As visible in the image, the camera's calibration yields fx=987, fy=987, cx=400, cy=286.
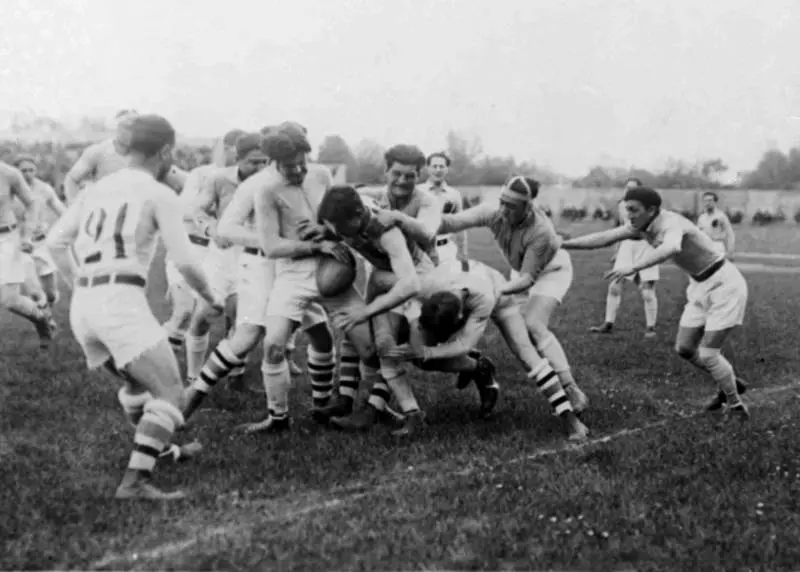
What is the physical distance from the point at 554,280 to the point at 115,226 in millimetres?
4107

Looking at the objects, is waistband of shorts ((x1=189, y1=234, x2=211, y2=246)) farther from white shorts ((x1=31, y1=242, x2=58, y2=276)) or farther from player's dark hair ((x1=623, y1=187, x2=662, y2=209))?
white shorts ((x1=31, y1=242, x2=58, y2=276))

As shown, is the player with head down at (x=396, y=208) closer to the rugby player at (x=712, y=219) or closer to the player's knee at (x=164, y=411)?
the player's knee at (x=164, y=411)

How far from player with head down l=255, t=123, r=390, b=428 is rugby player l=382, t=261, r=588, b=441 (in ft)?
1.44

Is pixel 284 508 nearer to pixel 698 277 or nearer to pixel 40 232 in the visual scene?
pixel 698 277

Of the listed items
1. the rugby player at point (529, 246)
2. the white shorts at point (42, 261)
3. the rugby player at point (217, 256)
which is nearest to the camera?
the rugby player at point (529, 246)

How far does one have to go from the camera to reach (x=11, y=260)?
11.3m

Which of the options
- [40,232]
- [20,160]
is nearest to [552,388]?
[40,232]

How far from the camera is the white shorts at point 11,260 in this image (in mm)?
11219

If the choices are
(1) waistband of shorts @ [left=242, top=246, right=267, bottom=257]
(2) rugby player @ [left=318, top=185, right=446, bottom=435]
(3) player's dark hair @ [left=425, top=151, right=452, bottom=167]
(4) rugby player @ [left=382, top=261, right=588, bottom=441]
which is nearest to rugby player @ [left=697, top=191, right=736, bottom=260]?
(3) player's dark hair @ [left=425, top=151, right=452, bottom=167]

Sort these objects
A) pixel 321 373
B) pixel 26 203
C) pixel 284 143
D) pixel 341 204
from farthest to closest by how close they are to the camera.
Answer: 1. pixel 26 203
2. pixel 321 373
3. pixel 284 143
4. pixel 341 204

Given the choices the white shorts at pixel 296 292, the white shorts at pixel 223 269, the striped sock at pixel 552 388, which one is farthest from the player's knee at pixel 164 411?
the white shorts at pixel 223 269

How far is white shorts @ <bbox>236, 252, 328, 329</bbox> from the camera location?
739 centimetres

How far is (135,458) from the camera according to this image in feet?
18.7

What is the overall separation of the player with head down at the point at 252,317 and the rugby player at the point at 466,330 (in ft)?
2.44
